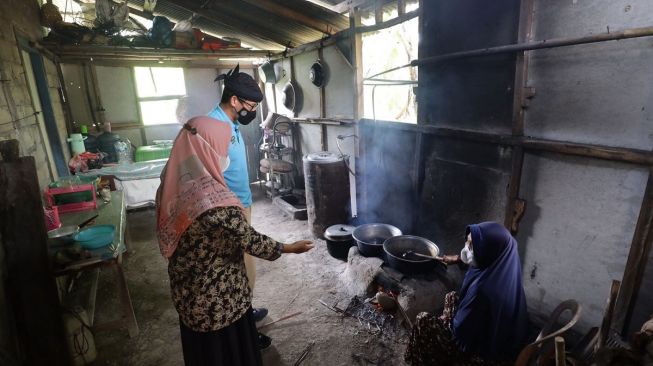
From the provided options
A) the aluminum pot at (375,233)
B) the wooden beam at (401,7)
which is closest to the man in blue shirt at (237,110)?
the aluminum pot at (375,233)

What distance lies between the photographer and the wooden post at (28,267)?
257 cm

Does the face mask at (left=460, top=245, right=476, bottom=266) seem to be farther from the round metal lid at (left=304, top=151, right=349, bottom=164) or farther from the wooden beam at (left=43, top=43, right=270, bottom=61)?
the wooden beam at (left=43, top=43, right=270, bottom=61)

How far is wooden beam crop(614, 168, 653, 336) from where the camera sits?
2607mm

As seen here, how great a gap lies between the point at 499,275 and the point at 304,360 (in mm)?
2211

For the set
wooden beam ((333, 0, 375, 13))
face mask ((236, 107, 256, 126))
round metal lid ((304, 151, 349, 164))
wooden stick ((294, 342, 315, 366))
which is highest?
wooden beam ((333, 0, 375, 13))

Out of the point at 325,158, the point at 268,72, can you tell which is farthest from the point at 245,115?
the point at 268,72

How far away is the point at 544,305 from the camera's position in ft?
11.9

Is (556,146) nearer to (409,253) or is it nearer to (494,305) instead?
(494,305)

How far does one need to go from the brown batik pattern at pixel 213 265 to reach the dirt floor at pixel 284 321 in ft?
5.40

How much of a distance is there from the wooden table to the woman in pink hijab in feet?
4.17

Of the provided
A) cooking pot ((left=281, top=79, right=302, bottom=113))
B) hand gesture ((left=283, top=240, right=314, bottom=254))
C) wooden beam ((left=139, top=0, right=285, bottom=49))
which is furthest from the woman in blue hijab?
wooden beam ((left=139, top=0, right=285, bottom=49))

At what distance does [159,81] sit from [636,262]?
10919 mm

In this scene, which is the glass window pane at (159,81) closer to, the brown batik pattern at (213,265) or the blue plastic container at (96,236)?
the blue plastic container at (96,236)

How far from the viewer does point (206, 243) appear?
81.4 inches
